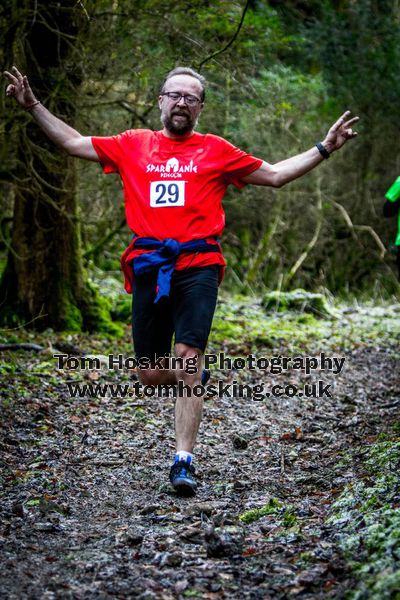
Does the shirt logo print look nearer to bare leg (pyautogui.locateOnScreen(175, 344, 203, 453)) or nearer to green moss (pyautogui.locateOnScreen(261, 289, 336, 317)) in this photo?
bare leg (pyautogui.locateOnScreen(175, 344, 203, 453))

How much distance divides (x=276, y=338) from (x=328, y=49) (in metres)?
10.6

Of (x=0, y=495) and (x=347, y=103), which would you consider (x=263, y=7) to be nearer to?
(x=347, y=103)

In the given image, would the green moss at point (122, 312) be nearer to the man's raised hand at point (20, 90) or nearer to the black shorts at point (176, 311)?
the black shorts at point (176, 311)

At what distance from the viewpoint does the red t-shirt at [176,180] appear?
181 inches

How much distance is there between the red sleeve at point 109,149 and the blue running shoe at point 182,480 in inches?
78.1

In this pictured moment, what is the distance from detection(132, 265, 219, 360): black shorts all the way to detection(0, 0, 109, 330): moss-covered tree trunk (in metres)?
3.31

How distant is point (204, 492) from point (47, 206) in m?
5.26

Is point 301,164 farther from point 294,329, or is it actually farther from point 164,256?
point 294,329

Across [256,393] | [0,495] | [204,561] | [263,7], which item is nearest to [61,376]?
[256,393]

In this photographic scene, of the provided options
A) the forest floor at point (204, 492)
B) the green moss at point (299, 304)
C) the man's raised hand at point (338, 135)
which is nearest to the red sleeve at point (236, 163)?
the man's raised hand at point (338, 135)

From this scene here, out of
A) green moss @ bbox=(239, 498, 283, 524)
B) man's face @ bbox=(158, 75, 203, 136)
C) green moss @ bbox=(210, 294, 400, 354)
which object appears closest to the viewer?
green moss @ bbox=(239, 498, 283, 524)

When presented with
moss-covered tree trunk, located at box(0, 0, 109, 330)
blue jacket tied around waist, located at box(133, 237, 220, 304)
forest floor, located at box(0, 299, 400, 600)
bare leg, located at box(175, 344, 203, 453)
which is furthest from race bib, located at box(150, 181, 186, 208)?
moss-covered tree trunk, located at box(0, 0, 109, 330)

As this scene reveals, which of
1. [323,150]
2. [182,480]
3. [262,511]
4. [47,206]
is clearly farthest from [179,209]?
[47,206]

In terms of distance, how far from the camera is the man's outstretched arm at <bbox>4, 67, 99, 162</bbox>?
16.1 ft
